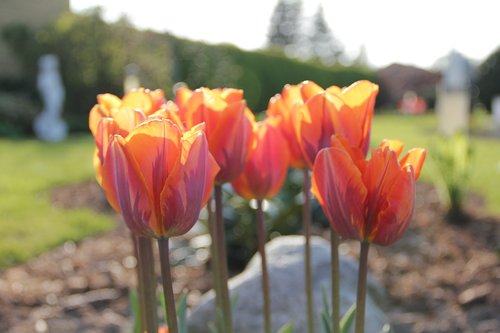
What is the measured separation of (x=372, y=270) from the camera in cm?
363

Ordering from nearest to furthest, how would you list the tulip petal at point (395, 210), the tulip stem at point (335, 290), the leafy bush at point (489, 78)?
the tulip petal at point (395, 210)
the tulip stem at point (335, 290)
the leafy bush at point (489, 78)

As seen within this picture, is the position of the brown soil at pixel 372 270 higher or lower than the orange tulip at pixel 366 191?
lower

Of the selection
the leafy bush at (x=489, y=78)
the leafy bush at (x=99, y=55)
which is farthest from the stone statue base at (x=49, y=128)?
the leafy bush at (x=489, y=78)

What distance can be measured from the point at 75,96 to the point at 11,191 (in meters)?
8.86

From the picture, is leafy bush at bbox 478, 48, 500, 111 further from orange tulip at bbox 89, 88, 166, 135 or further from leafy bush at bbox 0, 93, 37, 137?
orange tulip at bbox 89, 88, 166, 135

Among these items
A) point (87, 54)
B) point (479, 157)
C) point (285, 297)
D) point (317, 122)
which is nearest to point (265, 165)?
point (317, 122)

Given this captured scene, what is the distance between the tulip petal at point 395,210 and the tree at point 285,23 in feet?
192

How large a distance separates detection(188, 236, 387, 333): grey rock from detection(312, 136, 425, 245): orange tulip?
4.02 ft

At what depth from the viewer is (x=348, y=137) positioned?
1.14 m

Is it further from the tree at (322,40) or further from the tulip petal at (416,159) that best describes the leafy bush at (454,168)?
A: the tree at (322,40)

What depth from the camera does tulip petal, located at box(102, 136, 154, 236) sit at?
2.94 feet

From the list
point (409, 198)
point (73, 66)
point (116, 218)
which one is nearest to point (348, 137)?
point (409, 198)

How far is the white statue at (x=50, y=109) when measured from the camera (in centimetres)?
1201

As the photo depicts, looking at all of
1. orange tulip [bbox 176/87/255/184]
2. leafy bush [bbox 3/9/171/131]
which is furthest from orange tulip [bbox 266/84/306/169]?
leafy bush [bbox 3/9/171/131]
